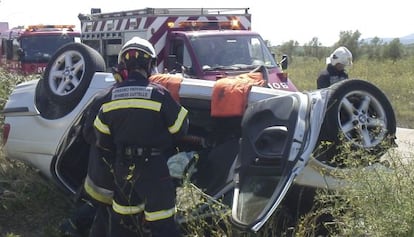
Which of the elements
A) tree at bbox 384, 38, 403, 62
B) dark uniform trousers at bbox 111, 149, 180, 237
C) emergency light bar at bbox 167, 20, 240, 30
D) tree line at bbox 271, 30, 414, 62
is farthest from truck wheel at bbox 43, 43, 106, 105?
tree at bbox 384, 38, 403, 62

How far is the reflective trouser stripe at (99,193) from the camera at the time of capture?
4414mm

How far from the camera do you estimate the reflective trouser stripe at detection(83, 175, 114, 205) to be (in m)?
4.41

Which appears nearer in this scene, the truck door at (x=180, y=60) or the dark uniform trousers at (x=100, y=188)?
the dark uniform trousers at (x=100, y=188)

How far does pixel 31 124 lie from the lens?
5.60 meters

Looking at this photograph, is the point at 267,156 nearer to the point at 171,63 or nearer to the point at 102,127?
the point at 102,127

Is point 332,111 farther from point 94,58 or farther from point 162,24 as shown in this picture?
point 162,24

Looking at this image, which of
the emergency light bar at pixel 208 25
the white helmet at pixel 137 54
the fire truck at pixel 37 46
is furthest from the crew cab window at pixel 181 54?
the fire truck at pixel 37 46

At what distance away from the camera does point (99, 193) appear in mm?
4426

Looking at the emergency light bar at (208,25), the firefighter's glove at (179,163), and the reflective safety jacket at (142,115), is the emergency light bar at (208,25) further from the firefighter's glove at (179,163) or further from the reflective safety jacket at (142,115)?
the reflective safety jacket at (142,115)

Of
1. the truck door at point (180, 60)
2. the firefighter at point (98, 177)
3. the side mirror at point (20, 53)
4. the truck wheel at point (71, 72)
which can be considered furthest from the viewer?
the side mirror at point (20, 53)

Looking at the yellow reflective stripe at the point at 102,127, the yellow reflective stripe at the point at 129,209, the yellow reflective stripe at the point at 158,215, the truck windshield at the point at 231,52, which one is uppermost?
the yellow reflective stripe at the point at 102,127

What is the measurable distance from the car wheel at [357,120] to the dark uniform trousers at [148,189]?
105cm

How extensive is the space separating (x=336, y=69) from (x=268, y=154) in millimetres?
4298

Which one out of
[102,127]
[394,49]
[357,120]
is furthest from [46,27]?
[394,49]
